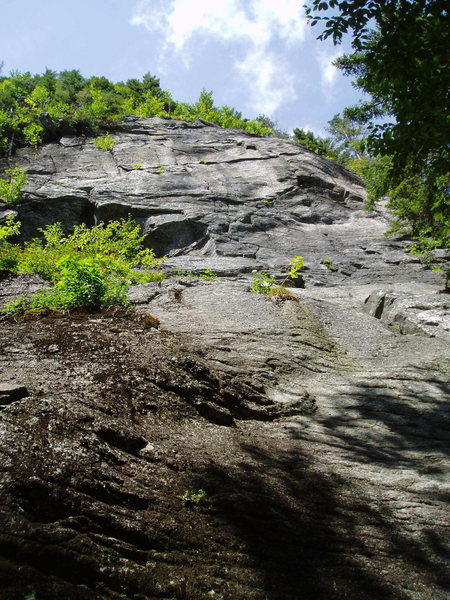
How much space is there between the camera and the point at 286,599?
8.29ft

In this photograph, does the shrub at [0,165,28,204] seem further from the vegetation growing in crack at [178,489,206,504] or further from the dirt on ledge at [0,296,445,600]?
the vegetation growing in crack at [178,489,206,504]

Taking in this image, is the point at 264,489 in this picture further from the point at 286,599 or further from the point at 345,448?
the point at 345,448

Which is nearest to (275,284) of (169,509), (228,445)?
(228,445)

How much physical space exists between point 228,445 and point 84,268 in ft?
15.2

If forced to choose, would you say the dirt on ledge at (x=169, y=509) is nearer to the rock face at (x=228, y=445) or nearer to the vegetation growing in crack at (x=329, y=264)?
the rock face at (x=228, y=445)

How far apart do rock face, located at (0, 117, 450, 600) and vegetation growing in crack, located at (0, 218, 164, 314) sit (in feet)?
1.73

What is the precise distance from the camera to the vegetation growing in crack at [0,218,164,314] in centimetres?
722

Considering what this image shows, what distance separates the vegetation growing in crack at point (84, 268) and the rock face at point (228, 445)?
53 cm

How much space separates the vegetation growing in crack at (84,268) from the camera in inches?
284

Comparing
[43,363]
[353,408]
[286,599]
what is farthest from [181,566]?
[353,408]

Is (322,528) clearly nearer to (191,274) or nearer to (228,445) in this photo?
(228,445)

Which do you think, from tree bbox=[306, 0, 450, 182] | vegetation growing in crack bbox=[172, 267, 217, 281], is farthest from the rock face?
tree bbox=[306, 0, 450, 182]

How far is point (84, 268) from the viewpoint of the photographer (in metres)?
7.55

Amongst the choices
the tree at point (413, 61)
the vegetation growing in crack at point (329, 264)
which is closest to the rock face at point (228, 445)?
the vegetation growing in crack at point (329, 264)
